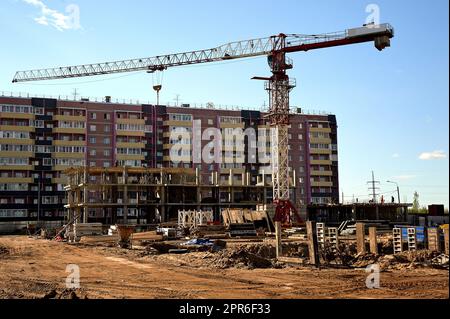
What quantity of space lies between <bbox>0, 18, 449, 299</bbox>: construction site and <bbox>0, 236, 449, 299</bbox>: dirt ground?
5 centimetres

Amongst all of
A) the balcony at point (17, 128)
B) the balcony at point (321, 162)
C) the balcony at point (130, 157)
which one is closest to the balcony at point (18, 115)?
the balcony at point (17, 128)

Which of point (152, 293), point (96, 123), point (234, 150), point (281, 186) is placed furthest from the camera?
point (234, 150)

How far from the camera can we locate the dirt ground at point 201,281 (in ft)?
55.3

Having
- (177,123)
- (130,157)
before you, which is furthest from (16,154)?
(177,123)

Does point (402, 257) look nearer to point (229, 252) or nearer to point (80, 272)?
point (229, 252)

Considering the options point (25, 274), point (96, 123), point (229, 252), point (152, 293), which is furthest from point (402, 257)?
point (96, 123)

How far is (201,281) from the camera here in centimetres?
2002

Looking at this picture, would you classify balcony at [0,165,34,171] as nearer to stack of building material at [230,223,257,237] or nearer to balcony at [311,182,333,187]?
stack of building material at [230,223,257,237]

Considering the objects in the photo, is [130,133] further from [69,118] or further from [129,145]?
[69,118]

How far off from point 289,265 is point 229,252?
328 cm

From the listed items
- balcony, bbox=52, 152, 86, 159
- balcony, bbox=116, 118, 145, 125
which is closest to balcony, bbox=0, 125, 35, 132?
balcony, bbox=52, 152, 86, 159

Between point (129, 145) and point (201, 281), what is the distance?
269 ft

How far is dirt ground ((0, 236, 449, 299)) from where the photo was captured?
16844 mm
